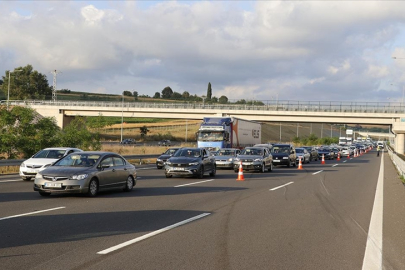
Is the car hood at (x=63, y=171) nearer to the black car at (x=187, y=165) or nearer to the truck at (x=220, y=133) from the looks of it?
the black car at (x=187, y=165)

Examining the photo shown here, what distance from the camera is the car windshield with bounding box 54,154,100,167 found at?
16109 mm

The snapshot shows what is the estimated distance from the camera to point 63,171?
15.2 meters

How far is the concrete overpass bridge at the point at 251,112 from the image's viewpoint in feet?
239

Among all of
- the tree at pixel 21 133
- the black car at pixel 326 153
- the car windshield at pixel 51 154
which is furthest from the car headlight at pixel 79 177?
the black car at pixel 326 153

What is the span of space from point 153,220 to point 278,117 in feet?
215

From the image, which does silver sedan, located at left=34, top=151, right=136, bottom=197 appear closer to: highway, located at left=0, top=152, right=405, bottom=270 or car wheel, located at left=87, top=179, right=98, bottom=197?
car wheel, located at left=87, top=179, right=98, bottom=197

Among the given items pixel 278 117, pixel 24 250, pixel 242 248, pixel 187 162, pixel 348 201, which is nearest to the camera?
pixel 24 250

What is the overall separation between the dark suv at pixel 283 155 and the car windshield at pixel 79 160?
23.1 m

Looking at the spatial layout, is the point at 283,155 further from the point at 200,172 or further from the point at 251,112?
the point at 251,112

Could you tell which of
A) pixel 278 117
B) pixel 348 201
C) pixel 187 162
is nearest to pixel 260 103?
pixel 278 117

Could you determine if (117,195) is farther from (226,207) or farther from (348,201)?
(348,201)

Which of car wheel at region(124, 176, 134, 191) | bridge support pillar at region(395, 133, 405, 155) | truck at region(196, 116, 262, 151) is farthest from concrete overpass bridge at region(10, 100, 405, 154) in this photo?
car wheel at region(124, 176, 134, 191)

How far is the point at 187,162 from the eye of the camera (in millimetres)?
23953

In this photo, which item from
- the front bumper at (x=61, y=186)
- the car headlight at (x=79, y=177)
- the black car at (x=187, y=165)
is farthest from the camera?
the black car at (x=187, y=165)
